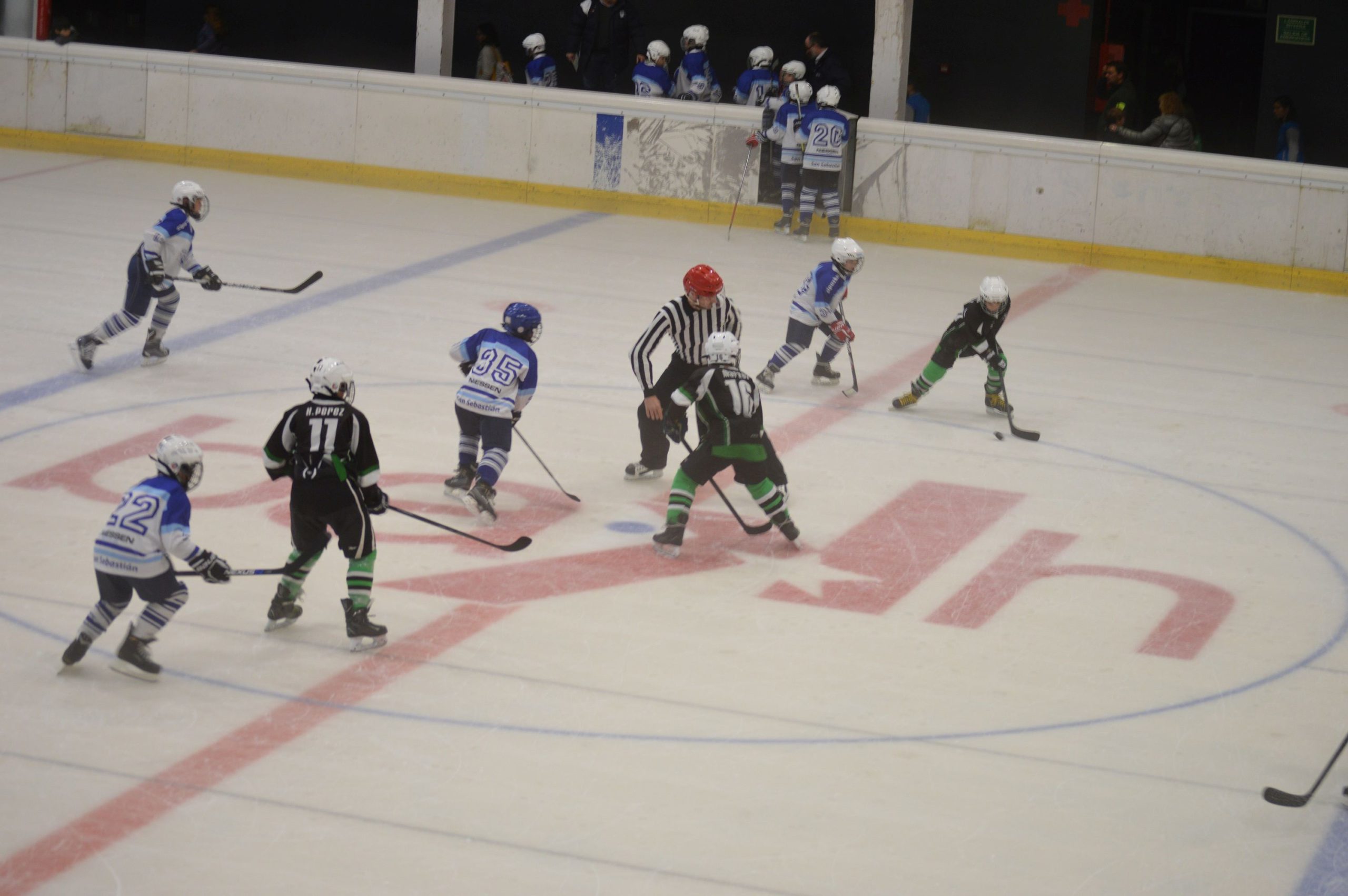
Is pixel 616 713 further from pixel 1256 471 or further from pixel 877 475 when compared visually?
pixel 1256 471

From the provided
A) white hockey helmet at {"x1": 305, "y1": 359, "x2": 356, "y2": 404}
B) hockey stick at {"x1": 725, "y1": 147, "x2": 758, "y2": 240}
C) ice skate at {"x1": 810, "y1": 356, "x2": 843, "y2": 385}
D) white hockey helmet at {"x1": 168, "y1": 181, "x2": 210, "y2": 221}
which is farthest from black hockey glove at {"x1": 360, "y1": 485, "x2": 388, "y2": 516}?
hockey stick at {"x1": 725, "y1": 147, "x2": 758, "y2": 240}

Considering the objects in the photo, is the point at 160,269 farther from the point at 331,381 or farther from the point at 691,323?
the point at 331,381

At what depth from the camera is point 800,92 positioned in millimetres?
17172

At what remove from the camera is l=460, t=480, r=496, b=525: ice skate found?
909 centimetres

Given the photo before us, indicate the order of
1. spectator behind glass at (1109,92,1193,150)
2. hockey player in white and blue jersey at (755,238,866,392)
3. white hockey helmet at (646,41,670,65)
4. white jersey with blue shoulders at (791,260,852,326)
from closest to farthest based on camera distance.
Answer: hockey player in white and blue jersey at (755,238,866,392) < white jersey with blue shoulders at (791,260,852,326) < spectator behind glass at (1109,92,1193,150) < white hockey helmet at (646,41,670,65)

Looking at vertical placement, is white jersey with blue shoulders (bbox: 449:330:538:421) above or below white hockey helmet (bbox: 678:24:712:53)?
below

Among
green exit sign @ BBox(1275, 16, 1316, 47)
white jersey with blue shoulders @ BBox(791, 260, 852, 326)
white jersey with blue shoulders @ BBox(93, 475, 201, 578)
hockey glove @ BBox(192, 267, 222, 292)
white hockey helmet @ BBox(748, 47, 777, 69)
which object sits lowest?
white jersey with blue shoulders @ BBox(93, 475, 201, 578)

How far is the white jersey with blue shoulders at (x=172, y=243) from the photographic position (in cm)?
1155

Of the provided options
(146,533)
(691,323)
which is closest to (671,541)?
(691,323)

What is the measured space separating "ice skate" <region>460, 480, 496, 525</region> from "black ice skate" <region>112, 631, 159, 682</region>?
2288 mm

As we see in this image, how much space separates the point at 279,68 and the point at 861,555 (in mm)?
11952

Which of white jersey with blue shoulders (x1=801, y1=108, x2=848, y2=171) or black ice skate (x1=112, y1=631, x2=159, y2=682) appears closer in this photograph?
black ice skate (x1=112, y1=631, x2=159, y2=682)

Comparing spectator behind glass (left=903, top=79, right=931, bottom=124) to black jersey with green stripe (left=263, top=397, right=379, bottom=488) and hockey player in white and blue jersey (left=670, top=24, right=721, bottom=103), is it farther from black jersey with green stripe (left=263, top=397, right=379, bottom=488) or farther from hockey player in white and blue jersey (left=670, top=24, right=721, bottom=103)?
black jersey with green stripe (left=263, top=397, right=379, bottom=488)

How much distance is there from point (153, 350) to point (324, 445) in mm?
5132
